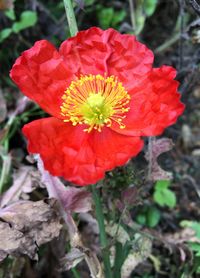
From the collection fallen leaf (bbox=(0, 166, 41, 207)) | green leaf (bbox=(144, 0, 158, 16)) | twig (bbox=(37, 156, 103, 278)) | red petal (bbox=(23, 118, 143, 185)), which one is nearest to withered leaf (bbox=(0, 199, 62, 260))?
twig (bbox=(37, 156, 103, 278))

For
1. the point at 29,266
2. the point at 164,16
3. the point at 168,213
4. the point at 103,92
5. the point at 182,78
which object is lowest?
the point at 29,266

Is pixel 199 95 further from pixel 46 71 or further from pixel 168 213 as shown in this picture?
pixel 46 71

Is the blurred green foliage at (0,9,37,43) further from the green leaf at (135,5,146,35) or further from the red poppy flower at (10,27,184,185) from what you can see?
the red poppy flower at (10,27,184,185)

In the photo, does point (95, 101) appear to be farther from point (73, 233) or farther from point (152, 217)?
point (152, 217)

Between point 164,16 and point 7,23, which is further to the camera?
point 164,16

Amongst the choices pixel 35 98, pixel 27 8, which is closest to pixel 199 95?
Result: pixel 27 8

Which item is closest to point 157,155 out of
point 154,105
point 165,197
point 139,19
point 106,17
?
point 154,105
